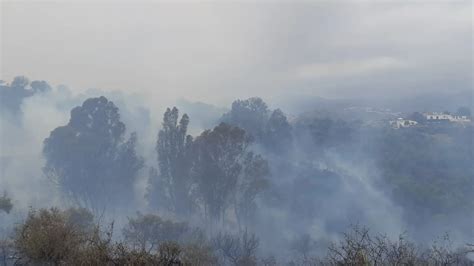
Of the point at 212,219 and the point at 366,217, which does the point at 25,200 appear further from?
the point at 366,217

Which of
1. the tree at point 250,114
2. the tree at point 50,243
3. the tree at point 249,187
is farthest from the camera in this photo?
the tree at point 250,114

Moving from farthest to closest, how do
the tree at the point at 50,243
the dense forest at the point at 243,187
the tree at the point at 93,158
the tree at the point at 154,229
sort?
the tree at the point at 93,158 → the dense forest at the point at 243,187 → the tree at the point at 154,229 → the tree at the point at 50,243

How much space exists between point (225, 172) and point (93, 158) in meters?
18.1

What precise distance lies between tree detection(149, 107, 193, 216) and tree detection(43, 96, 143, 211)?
6172 millimetres

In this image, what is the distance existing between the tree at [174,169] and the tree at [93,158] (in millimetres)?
6172

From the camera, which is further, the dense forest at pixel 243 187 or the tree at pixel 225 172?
the tree at pixel 225 172

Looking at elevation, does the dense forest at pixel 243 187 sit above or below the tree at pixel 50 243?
above

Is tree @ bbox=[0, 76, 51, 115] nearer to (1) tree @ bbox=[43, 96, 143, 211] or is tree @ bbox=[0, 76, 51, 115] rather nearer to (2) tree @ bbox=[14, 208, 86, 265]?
(1) tree @ bbox=[43, 96, 143, 211]

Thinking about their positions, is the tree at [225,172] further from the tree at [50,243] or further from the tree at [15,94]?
the tree at [15,94]

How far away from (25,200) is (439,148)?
68403mm

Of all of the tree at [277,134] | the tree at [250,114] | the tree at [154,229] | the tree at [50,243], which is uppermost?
the tree at [250,114]

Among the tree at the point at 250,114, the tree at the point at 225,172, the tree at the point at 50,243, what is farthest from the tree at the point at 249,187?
the tree at the point at 50,243

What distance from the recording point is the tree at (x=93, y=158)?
62031 mm

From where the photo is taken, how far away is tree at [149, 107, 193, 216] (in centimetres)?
5856
